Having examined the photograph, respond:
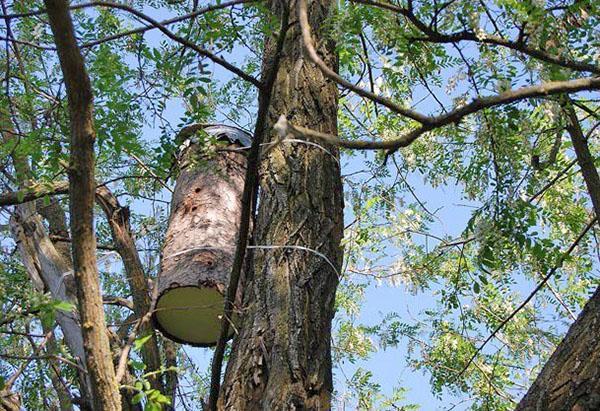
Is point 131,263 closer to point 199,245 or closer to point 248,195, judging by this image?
point 199,245

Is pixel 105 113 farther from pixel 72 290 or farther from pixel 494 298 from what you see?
pixel 494 298

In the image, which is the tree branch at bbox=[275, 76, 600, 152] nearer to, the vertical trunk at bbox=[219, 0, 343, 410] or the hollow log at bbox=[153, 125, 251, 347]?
the vertical trunk at bbox=[219, 0, 343, 410]

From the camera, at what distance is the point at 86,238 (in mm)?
2441

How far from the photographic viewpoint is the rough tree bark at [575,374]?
2422 millimetres

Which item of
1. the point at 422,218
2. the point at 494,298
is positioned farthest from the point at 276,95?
the point at 494,298

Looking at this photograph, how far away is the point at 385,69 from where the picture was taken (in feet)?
12.3

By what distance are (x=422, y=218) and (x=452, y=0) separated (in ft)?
11.6

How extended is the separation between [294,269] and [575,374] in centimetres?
110

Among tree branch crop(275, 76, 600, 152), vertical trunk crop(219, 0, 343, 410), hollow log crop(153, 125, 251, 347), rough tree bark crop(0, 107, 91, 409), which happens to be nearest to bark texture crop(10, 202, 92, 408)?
rough tree bark crop(0, 107, 91, 409)

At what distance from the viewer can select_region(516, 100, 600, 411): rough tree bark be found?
7.95ft

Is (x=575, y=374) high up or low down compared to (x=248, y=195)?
down

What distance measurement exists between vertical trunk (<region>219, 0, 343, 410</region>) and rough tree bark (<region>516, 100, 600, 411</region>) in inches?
28.8

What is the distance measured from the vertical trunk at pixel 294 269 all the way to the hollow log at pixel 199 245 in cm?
33

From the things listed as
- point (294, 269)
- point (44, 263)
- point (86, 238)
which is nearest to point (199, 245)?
point (294, 269)
